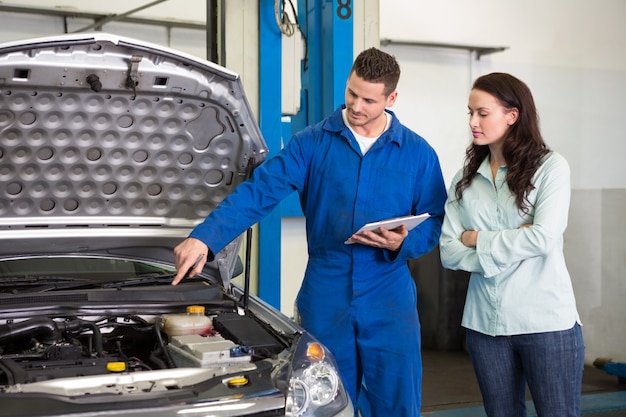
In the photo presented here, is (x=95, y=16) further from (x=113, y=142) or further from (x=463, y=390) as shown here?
(x=113, y=142)

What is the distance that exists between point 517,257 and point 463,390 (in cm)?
274

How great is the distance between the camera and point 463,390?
15.3 feet

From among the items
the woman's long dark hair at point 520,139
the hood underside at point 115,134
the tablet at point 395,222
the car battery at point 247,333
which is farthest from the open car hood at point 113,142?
A: the woman's long dark hair at point 520,139

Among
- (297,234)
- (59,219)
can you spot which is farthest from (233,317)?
(297,234)

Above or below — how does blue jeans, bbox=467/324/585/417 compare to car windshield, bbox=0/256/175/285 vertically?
below

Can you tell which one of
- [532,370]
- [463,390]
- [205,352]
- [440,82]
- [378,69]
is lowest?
[463,390]

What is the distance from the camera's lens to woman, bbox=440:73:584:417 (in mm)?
2119

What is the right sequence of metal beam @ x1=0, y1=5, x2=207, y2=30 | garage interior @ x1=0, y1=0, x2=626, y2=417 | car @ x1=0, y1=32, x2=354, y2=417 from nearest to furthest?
car @ x1=0, y1=32, x2=354, y2=417, garage interior @ x1=0, y1=0, x2=626, y2=417, metal beam @ x1=0, y1=5, x2=207, y2=30

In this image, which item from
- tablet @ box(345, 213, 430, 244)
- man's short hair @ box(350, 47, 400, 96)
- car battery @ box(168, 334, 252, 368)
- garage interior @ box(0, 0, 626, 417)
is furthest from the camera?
garage interior @ box(0, 0, 626, 417)

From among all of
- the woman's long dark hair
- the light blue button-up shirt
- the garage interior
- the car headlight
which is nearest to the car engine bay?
the car headlight

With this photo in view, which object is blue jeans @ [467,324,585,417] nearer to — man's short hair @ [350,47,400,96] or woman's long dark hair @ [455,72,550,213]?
woman's long dark hair @ [455,72,550,213]

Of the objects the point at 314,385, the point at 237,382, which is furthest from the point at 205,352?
the point at 314,385

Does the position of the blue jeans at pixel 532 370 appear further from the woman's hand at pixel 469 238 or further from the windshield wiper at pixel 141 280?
the windshield wiper at pixel 141 280

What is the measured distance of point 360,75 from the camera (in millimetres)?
2418
